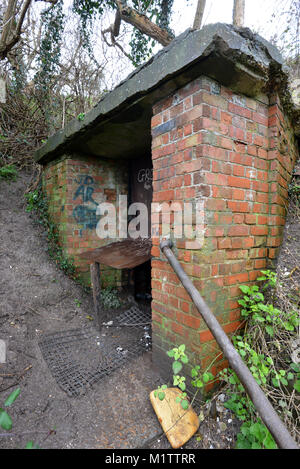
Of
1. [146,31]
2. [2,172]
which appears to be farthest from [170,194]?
[146,31]

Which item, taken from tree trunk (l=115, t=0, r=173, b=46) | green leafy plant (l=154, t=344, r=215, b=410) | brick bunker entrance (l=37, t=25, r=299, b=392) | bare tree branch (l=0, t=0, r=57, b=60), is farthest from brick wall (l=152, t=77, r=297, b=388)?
tree trunk (l=115, t=0, r=173, b=46)

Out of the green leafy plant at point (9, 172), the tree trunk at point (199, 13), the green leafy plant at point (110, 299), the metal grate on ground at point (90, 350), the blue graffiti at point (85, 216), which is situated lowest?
the metal grate on ground at point (90, 350)

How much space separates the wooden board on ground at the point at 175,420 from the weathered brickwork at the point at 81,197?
233 cm

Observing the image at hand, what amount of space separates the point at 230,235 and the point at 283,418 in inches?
44.5

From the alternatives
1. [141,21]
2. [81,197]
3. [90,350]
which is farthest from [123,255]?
[141,21]

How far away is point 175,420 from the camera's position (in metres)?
1.49

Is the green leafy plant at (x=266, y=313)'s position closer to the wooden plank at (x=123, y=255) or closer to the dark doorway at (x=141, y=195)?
the wooden plank at (x=123, y=255)

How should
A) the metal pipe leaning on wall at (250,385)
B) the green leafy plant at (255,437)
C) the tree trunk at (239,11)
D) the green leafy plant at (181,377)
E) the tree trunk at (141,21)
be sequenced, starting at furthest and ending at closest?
1. the tree trunk at (239,11)
2. the tree trunk at (141,21)
3. the green leafy plant at (181,377)
4. the green leafy plant at (255,437)
5. the metal pipe leaning on wall at (250,385)

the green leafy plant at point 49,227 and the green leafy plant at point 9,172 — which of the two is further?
the green leafy plant at point 9,172

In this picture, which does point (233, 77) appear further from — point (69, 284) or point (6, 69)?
point (6, 69)

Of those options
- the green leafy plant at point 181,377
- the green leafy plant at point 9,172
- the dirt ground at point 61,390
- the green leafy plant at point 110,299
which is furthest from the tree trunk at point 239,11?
the green leafy plant at point 181,377

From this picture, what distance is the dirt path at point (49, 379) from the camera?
4.88ft

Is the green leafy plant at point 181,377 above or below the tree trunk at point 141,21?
below

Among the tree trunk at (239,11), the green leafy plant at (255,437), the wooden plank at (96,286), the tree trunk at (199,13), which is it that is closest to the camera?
the green leafy plant at (255,437)
